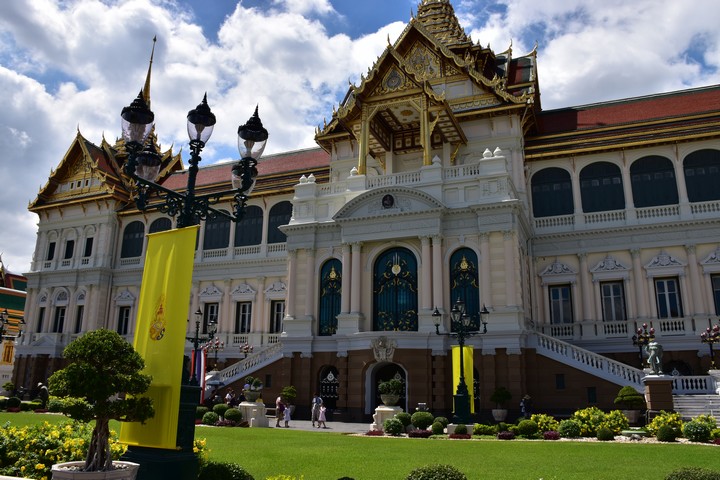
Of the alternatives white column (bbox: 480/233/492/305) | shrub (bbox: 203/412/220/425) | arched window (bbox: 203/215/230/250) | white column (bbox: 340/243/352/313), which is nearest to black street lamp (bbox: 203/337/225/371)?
arched window (bbox: 203/215/230/250)

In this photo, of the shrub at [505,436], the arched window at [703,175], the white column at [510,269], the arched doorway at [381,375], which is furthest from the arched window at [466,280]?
the arched window at [703,175]

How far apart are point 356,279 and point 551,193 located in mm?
11988

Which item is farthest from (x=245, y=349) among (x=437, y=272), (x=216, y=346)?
(x=437, y=272)

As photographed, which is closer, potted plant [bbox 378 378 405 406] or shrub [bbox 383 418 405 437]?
shrub [bbox 383 418 405 437]

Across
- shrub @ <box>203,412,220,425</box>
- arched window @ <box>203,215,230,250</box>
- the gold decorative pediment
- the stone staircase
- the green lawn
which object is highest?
the gold decorative pediment

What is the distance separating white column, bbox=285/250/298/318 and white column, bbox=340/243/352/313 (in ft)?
9.30

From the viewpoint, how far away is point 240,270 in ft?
130

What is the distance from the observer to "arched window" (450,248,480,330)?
88.9 feet

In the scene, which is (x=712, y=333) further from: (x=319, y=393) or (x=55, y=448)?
(x=55, y=448)

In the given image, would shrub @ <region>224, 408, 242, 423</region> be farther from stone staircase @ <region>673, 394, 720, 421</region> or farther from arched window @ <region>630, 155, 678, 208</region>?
arched window @ <region>630, 155, 678, 208</region>

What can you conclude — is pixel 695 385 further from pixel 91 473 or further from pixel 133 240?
pixel 133 240

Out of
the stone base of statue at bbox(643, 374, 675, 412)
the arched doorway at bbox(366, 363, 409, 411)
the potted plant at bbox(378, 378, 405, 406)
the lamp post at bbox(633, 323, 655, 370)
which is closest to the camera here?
the stone base of statue at bbox(643, 374, 675, 412)

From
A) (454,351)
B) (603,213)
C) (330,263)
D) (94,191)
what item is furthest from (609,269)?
(94,191)

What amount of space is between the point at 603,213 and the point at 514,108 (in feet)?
23.2
